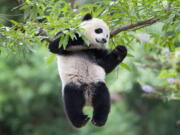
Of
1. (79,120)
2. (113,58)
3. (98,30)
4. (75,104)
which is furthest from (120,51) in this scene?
(79,120)

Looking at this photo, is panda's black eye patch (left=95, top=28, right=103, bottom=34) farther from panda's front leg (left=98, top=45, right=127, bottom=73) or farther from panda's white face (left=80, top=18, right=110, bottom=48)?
panda's front leg (left=98, top=45, right=127, bottom=73)

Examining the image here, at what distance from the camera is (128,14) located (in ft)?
12.3

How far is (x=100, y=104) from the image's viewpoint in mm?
4168

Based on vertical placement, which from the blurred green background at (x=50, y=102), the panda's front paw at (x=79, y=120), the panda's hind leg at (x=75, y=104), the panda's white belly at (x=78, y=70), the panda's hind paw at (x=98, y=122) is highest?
the panda's white belly at (x=78, y=70)

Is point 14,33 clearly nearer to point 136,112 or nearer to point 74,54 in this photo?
point 74,54

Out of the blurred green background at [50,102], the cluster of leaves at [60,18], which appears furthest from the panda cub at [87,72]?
the blurred green background at [50,102]

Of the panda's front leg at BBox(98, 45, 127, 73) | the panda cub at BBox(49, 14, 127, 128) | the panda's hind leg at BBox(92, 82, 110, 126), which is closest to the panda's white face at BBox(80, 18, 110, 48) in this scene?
the panda cub at BBox(49, 14, 127, 128)

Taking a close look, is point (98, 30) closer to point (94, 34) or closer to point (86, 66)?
point (94, 34)

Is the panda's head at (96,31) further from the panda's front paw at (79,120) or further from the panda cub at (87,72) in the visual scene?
the panda's front paw at (79,120)

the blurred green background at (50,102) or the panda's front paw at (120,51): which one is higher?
the panda's front paw at (120,51)

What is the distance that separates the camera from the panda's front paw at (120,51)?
423 centimetres

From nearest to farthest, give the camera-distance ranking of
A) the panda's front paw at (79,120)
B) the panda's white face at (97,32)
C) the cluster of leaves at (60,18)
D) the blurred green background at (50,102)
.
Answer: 1. the cluster of leaves at (60,18)
2. the panda's front paw at (79,120)
3. the panda's white face at (97,32)
4. the blurred green background at (50,102)

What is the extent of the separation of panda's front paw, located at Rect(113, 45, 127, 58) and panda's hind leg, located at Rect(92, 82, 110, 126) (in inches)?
15.1

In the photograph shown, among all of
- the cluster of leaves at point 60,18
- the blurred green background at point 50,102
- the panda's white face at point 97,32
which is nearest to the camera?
the cluster of leaves at point 60,18
